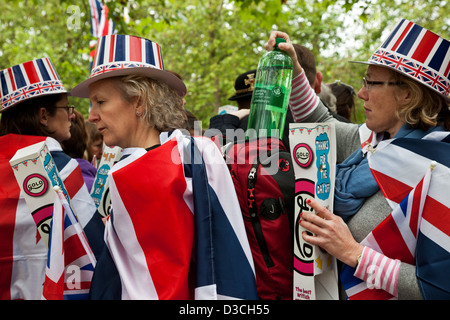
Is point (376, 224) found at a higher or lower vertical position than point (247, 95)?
lower

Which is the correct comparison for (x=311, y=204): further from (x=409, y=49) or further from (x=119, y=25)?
(x=119, y=25)

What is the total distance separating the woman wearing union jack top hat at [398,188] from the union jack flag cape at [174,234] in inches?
14.3

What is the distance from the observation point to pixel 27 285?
2.68 meters

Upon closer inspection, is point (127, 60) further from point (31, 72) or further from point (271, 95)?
point (31, 72)

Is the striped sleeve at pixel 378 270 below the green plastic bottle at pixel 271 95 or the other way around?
below

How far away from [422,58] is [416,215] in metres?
0.79

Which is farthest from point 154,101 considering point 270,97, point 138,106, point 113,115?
point 270,97

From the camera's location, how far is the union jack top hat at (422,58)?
215 cm

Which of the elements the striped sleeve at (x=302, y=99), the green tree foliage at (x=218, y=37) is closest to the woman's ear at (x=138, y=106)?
the striped sleeve at (x=302, y=99)

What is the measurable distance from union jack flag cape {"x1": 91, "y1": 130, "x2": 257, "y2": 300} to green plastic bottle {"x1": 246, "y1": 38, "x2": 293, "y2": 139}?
1.86ft

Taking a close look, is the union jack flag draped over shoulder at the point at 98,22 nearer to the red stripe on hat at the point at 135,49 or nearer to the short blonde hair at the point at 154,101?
the red stripe on hat at the point at 135,49

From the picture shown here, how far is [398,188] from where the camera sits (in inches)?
79.6
